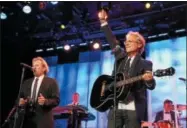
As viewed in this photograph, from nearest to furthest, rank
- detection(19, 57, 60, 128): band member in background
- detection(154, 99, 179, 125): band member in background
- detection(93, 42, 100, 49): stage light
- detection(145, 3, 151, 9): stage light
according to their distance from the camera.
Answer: detection(19, 57, 60, 128): band member in background
detection(154, 99, 179, 125): band member in background
detection(145, 3, 151, 9): stage light
detection(93, 42, 100, 49): stage light

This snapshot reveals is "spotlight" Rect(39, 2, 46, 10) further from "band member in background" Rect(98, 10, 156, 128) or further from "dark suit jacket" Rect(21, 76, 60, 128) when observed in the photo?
"band member in background" Rect(98, 10, 156, 128)

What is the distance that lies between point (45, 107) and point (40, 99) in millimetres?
215

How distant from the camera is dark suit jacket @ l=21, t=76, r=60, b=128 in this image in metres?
4.14

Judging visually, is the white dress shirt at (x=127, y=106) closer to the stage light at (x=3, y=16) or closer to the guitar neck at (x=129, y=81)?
the guitar neck at (x=129, y=81)

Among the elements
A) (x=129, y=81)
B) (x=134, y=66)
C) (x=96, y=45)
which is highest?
(x=96, y=45)

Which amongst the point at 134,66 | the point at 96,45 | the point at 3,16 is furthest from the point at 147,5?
the point at 134,66

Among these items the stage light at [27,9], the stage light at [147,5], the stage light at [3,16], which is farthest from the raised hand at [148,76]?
the stage light at [3,16]

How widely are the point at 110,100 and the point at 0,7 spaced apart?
15.9ft

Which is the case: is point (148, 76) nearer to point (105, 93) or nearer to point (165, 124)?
point (105, 93)

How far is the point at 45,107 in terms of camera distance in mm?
4176

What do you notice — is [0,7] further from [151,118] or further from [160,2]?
[151,118]

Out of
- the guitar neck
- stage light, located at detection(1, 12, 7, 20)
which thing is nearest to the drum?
the guitar neck

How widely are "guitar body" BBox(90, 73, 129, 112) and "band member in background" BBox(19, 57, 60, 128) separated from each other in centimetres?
75

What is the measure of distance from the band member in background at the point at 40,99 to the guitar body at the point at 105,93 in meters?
0.75
